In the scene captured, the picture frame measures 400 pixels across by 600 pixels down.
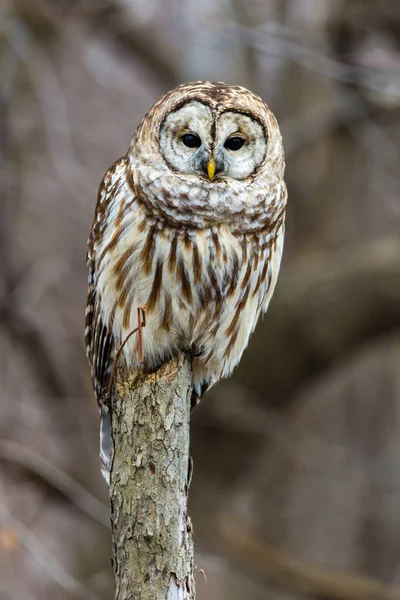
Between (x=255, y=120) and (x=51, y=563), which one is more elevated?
(x=255, y=120)

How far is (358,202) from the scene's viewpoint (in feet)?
30.9

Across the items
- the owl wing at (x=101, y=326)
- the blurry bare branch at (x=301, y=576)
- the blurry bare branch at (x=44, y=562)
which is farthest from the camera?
the blurry bare branch at (x=301, y=576)

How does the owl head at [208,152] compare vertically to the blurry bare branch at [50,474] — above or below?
below

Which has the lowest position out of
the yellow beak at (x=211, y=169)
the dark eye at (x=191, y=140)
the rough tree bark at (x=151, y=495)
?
the rough tree bark at (x=151, y=495)

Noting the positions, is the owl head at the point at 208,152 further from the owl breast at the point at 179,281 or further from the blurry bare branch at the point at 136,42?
the blurry bare branch at the point at 136,42

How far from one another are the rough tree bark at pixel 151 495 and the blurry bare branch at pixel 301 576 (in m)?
4.15

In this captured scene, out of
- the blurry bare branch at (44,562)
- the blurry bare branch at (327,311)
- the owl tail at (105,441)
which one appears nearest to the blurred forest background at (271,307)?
the blurry bare branch at (327,311)

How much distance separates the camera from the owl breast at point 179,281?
12.3 feet

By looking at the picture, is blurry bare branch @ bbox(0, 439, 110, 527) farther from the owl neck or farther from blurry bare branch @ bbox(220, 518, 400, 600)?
the owl neck

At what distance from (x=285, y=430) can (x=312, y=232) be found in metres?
1.85

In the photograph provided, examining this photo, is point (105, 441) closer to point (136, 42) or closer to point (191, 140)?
point (191, 140)

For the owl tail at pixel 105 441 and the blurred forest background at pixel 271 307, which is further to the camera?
the blurred forest background at pixel 271 307

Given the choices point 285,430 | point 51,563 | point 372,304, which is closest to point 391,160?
point 372,304

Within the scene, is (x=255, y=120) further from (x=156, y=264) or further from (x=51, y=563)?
(x=51, y=563)
